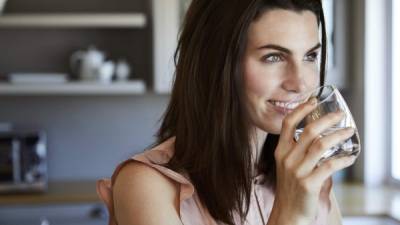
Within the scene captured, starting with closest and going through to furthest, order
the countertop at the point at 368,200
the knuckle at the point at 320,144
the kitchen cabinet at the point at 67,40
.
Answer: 1. the knuckle at the point at 320,144
2. the countertop at the point at 368,200
3. the kitchen cabinet at the point at 67,40

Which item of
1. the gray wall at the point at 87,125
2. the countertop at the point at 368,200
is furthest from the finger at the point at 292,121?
the gray wall at the point at 87,125

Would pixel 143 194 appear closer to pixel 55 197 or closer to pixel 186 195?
pixel 186 195

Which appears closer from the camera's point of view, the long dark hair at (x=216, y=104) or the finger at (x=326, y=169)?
the finger at (x=326, y=169)

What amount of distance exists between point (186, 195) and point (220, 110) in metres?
0.19

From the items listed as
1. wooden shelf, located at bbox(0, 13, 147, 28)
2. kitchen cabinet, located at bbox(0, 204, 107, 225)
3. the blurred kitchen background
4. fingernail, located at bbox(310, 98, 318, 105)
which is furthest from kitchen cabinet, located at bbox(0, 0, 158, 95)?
fingernail, located at bbox(310, 98, 318, 105)

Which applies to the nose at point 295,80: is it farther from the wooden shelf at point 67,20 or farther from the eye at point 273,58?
the wooden shelf at point 67,20

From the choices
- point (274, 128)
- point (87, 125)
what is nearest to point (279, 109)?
point (274, 128)

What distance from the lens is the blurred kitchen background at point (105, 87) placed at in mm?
2852

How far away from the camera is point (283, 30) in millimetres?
1130

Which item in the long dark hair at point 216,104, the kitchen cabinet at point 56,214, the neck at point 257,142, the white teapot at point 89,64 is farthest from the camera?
the white teapot at point 89,64

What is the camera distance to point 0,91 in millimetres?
2791

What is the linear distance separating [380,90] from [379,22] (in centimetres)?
34

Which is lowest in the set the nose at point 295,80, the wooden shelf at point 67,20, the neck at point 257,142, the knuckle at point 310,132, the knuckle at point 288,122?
the neck at point 257,142

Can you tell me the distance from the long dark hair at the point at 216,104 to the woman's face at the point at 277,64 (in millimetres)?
20
